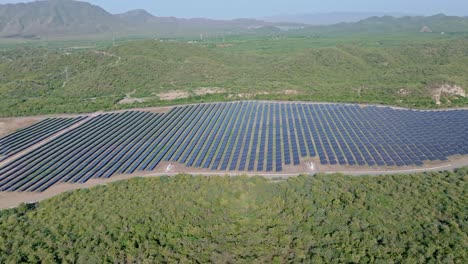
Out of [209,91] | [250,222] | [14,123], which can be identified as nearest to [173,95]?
[209,91]

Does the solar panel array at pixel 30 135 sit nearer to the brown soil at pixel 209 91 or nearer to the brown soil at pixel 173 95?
the brown soil at pixel 173 95

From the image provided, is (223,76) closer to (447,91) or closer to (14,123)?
(14,123)

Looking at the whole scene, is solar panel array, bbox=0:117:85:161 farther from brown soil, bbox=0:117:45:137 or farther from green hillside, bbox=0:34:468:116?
green hillside, bbox=0:34:468:116

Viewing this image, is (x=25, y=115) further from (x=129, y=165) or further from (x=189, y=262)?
(x=189, y=262)

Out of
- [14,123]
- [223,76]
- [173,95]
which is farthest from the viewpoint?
[223,76]

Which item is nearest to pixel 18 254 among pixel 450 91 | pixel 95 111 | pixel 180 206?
pixel 180 206
